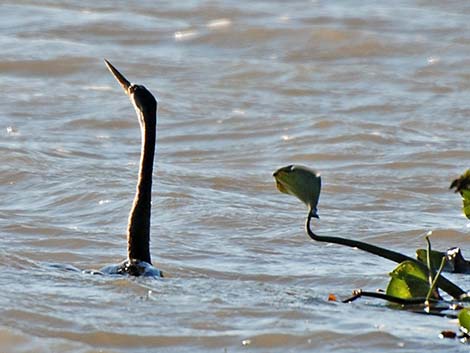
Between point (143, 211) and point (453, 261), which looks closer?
point (453, 261)

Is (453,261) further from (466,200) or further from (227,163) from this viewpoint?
(227,163)

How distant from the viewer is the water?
4008 millimetres

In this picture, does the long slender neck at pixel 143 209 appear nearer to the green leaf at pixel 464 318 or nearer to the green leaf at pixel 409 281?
the green leaf at pixel 409 281

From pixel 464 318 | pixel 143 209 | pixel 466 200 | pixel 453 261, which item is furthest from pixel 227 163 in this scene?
pixel 464 318

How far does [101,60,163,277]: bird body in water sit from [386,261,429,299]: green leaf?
0.94 m

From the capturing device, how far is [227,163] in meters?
7.43

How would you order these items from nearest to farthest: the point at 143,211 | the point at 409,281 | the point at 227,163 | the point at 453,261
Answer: the point at 409,281 < the point at 453,261 < the point at 143,211 < the point at 227,163

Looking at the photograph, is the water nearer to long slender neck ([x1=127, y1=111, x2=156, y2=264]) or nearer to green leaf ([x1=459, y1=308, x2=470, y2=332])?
green leaf ([x1=459, y1=308, x2=470, y2=332])

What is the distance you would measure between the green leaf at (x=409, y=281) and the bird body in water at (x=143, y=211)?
0.94m

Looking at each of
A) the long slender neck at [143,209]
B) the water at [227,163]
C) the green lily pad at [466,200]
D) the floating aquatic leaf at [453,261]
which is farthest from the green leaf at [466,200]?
the long slender neck at [143,209]

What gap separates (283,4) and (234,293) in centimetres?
753

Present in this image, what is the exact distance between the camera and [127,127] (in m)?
8.27

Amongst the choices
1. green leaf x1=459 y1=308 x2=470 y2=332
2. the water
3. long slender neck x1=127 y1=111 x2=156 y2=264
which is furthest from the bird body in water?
green leaf x1=459 y1=308 x2=470 y2=332

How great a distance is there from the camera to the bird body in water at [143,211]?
460 cm
